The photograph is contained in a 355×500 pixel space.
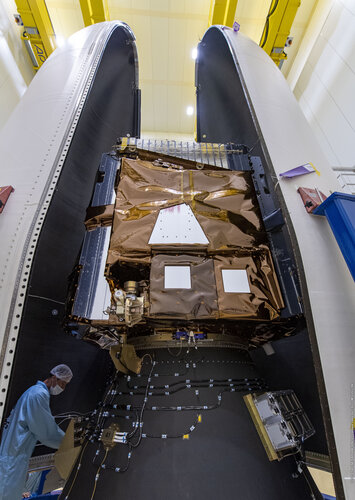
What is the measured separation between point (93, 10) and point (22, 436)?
5.59 metres

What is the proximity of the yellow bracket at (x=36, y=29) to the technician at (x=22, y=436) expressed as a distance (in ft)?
17.2

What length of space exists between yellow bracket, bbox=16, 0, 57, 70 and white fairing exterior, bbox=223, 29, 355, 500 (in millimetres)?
3829

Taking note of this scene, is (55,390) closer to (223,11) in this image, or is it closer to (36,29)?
(36,29)

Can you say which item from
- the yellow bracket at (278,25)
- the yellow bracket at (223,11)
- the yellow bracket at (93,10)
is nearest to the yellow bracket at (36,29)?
the yellow bracket at (93,10)

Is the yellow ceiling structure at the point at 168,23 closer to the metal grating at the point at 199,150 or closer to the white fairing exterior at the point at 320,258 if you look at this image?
the metal grating at the point at 199,150

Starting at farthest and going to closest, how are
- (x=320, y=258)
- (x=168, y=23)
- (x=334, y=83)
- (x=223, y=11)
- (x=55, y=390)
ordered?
(x=168, y=23)
(x=223, y=11)
(x=334, y=83)
(x=55, y=390)
(x=320, y=258)

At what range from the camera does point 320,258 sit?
135cm

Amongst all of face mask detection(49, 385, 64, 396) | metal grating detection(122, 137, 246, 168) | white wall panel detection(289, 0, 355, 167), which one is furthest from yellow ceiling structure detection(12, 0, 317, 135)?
face mask detection(49, 385, 64, 396)

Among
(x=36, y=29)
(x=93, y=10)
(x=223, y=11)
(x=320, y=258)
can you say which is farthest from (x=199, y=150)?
(x=36, y=29)

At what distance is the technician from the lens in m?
1.32

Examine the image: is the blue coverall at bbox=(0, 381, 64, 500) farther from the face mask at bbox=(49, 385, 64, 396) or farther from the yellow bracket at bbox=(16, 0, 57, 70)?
the yellow bracket at bbox=(16, 0, 57, 70)

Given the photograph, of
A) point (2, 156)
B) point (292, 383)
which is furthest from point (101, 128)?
point (292, 383)

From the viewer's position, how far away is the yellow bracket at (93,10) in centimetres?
416

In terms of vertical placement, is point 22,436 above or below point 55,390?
below
